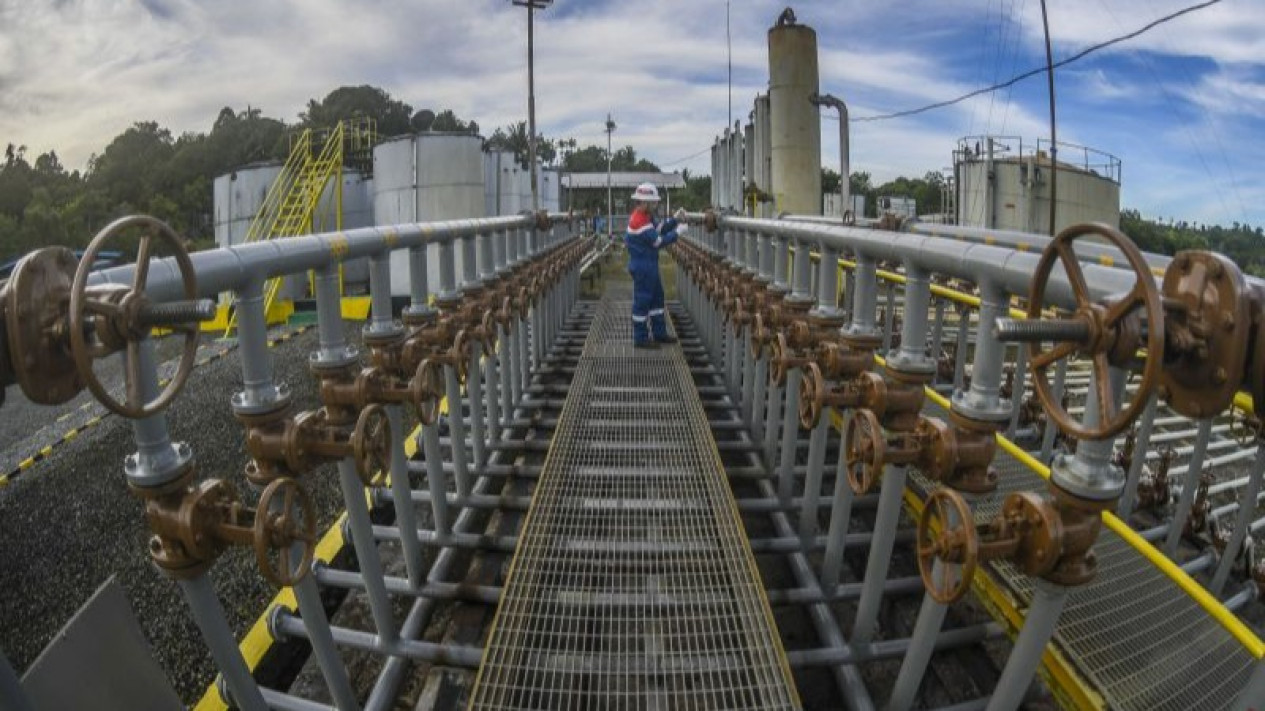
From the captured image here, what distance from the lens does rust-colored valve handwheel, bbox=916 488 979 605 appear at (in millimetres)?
1380

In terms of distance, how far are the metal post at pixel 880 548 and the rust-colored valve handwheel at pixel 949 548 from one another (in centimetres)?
26

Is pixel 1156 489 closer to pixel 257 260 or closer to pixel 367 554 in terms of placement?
pixel 367 554

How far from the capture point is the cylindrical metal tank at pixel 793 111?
30.0 ft

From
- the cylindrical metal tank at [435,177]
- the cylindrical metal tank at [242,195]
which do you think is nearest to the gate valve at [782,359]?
the cylindrical metal tank at [435,177]

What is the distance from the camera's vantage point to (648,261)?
595 cm

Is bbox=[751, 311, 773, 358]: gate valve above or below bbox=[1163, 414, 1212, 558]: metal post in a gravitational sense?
above

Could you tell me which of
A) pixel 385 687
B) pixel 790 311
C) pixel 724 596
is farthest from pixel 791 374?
pixel 385 687

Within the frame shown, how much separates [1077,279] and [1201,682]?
71.8 inches

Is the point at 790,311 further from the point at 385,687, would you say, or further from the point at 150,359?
the point at 150,359

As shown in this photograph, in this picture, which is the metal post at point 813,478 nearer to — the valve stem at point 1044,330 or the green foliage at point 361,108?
the valve stem at point 1044,330

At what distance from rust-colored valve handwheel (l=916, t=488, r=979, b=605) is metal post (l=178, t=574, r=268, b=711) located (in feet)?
5.10

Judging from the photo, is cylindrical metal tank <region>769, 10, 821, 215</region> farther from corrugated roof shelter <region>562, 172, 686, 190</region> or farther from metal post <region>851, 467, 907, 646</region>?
corrugated roof shelter <region>562, 172, 686, 190</region>

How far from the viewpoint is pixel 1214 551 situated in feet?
12.4

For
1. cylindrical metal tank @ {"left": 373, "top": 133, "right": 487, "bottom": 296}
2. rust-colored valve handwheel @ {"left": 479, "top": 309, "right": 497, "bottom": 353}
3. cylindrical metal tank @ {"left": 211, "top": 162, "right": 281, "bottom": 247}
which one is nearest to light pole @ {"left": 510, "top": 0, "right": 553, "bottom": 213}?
cylindrical metal tank @ {"left": 373, "top": 133, "right": 487, "bottom": 296}
